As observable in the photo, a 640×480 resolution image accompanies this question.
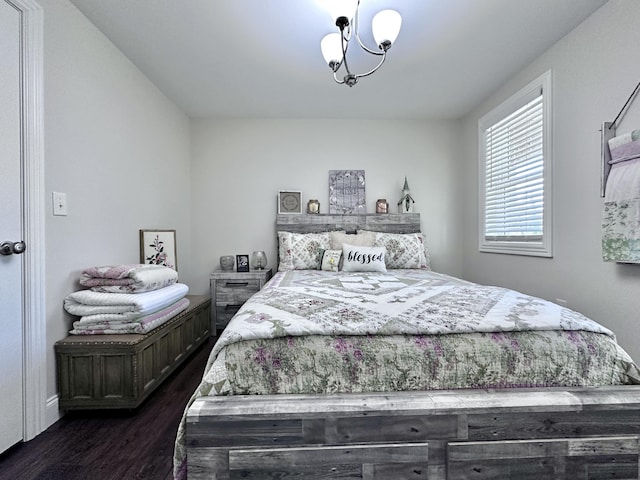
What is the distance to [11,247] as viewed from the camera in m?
1.43

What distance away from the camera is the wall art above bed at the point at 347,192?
137 inches

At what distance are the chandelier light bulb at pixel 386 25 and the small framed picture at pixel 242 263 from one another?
7.91ft

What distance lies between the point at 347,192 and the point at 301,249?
91cm

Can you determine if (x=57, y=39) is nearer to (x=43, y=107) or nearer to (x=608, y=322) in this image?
(x=43, y=107)

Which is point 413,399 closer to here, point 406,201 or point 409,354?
point 409,354

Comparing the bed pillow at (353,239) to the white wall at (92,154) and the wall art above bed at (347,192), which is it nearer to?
the wall art above bed at (347,192)

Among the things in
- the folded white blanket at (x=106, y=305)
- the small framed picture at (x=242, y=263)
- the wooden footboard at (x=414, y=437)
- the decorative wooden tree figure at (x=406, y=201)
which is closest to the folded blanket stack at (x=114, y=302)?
the folded white blanket at (x=106, y=305)

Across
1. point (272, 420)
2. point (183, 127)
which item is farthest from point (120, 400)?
point (183, 127)

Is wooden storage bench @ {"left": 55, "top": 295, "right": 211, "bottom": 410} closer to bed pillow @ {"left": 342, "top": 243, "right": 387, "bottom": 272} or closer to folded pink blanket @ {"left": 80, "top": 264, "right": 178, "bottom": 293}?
folded pink blanket @ {"left": 80, "top": 264, "right": 178, "bottom": 293}

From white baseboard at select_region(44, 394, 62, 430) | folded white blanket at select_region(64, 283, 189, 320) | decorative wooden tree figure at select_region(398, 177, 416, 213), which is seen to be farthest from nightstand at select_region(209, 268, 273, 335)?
A: decorative wooden tree figure at select_region(398, 177, 416, 213)

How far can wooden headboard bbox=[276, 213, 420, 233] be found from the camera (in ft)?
11.2

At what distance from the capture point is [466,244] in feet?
11.4

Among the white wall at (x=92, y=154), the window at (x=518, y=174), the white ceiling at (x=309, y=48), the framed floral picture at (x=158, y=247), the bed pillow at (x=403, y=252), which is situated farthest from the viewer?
the bed pillow at (x=403, y=252)

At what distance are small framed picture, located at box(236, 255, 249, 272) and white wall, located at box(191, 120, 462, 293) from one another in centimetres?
18
